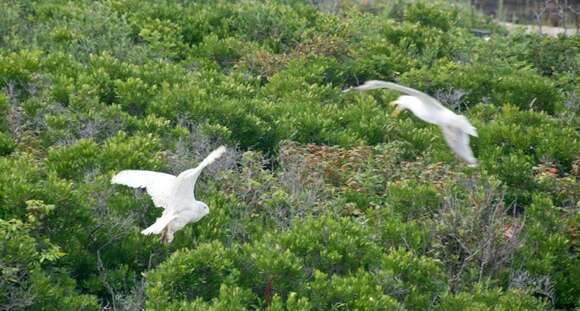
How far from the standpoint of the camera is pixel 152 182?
8.38 metres

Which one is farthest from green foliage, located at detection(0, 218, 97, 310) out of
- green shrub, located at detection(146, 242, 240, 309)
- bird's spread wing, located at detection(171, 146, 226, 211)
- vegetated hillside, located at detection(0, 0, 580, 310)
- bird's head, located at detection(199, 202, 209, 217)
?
bird's head, located at detection(199, 202, 209, 217)

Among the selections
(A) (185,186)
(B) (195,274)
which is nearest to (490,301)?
(B) (195,274)

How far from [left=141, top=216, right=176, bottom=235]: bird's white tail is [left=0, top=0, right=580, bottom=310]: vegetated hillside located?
10.2 inches

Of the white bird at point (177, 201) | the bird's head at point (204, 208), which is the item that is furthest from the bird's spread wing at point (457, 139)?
the bird's head at point (204, 208)

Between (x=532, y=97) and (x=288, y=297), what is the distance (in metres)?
5.78

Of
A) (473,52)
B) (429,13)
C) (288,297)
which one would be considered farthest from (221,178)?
(429,13)

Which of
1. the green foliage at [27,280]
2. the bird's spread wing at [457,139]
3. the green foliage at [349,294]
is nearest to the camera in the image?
the green foliage at [27,280]

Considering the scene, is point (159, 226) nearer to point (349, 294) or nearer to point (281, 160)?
point (349, 294)

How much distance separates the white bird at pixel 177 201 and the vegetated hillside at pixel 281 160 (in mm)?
209

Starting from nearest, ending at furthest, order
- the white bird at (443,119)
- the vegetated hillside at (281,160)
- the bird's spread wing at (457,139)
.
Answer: the vegetated hillside at (281,160) → the white bird at (443,119) → the bird's spread wing at (457,139)

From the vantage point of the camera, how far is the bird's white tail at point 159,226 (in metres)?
7.83

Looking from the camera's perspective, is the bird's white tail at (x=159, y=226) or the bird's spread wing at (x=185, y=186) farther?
the bird's spread wing at (x=185, y=186)

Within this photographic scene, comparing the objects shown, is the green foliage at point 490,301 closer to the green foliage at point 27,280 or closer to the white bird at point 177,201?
the white bird at point 177,201

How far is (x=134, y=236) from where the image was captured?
27.1 feet
